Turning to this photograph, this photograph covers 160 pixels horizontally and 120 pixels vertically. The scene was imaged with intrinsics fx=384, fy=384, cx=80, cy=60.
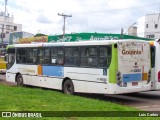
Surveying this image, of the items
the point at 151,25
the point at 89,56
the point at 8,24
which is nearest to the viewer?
the point at 89,56

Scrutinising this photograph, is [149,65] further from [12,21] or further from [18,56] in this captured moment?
[12,21]

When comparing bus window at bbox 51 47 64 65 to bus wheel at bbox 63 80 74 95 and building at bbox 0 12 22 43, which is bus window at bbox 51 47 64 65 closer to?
bus wheel at bbox 63 80 74 95

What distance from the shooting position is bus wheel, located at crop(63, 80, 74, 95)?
16.6m

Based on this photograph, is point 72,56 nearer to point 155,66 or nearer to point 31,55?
point 155,66

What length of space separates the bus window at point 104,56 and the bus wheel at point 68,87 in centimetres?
221

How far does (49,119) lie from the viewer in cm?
834

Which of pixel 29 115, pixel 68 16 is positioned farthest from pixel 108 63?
pixel 68 16

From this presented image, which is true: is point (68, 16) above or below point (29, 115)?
above

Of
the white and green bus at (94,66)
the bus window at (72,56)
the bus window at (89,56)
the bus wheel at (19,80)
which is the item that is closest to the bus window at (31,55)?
the white and green bus at (94,66)

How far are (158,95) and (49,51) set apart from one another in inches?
216

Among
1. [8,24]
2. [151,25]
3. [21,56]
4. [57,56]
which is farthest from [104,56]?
[8,24]

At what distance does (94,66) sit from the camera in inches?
602

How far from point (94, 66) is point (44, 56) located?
4025 mm

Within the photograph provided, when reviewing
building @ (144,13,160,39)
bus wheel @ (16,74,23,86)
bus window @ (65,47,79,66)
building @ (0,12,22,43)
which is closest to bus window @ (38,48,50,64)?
bus window @ (65,47,79,66)
